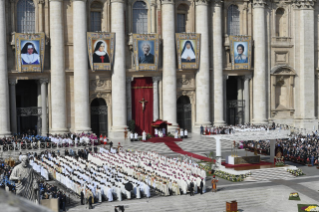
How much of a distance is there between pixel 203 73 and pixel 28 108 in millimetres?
20776

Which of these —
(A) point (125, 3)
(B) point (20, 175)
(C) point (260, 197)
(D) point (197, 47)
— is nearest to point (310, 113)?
(D) point (197, 47)

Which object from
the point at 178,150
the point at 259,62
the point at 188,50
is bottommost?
the point at 178,150

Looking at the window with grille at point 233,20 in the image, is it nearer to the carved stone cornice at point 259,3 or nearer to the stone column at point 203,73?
the carved stone cornice at point 259,3

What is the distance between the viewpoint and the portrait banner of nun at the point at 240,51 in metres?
62.0

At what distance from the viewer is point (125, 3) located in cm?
5791

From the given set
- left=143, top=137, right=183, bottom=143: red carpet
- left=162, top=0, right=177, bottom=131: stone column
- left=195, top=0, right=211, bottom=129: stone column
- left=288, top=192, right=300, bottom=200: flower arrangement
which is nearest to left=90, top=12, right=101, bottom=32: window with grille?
left=162, top=0, right=177, bottom=131: stone column

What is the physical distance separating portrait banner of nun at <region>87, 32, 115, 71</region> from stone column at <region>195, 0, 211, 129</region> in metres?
11.0

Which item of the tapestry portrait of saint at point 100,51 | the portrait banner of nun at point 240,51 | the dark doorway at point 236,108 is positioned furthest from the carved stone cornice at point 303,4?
the tapestry portrait of saint at point 100,51

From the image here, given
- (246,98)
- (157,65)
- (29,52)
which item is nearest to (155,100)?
(157,65)

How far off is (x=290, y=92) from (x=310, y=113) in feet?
12.4

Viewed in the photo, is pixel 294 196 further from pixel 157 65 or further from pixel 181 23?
pixel 181 23

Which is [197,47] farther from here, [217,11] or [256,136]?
[256,136]

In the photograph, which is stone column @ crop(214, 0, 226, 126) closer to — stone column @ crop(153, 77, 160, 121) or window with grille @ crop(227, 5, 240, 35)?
window with grille @ crop(227, 5, 240, 35)

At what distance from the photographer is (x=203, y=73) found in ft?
199
